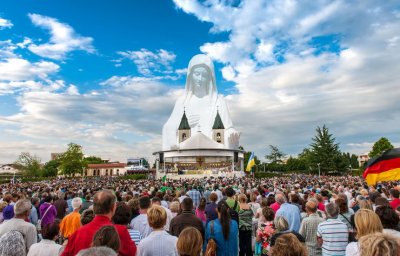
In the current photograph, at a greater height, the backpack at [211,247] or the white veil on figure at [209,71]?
the white veil on figure at [209,71]

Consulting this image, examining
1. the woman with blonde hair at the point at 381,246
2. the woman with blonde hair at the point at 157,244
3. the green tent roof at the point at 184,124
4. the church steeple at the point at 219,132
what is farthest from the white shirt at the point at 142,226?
the church steeple at the point at 219,132

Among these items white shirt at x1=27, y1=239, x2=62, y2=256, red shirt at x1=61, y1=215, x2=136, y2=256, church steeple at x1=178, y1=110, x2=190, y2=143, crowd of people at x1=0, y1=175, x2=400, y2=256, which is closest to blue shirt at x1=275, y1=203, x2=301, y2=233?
crowd of people at x1=0, y1=175, x2=400, y2=256

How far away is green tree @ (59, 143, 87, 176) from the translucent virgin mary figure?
1019 inches

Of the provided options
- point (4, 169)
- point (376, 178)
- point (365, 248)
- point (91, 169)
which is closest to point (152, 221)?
point (365, 248)

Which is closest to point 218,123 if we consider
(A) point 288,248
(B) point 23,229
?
(B) point 23,229

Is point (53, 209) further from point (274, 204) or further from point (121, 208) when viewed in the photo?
point (274, 204)

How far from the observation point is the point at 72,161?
78438 millimetres

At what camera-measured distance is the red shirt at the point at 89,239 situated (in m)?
3.38

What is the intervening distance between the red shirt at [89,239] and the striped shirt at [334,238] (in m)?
2.89

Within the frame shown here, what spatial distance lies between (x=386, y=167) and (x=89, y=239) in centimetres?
1004

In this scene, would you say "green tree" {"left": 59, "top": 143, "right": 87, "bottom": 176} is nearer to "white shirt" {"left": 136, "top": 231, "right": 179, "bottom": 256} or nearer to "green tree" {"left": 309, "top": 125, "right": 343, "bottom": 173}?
"green tree" {"left": 309, "top": 125, "right": 343, "bottom": 173}

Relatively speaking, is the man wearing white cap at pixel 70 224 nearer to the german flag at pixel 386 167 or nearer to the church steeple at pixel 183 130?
the german flag at pixel 386 167

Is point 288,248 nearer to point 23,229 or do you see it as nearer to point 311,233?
point 311,233

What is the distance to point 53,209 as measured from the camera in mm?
7371
